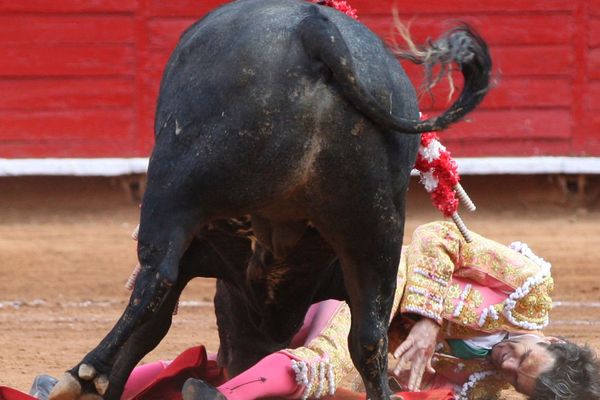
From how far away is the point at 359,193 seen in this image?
2.76m

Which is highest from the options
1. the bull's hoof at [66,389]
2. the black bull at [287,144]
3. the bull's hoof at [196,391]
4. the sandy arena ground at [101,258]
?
the black bull at [287,144]

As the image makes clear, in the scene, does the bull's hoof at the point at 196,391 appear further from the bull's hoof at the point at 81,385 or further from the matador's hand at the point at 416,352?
the matador's hand at the point at 416,352

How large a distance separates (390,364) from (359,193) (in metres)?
1.76

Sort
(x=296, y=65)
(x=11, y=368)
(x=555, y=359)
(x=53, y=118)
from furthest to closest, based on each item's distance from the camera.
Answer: (x=53, y=118) → (x=11, y=368) → (x=555, y=359) → (x=296, y=65)

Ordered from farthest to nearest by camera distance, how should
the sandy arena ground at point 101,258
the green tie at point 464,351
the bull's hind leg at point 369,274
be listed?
the sandy arena ground at point 101,258 < the green tie at point 464,351 < the bull's hind leg at point 369,274

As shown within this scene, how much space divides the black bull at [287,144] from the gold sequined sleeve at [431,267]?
2.42 feet

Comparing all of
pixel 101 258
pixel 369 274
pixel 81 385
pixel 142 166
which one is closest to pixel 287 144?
pixel 369 274

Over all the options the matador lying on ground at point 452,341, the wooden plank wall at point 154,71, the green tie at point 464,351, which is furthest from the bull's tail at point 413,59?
the wooden plank wall at point 154,71

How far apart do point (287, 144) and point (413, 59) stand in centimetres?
47

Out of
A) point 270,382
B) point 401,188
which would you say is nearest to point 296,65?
point 401,188

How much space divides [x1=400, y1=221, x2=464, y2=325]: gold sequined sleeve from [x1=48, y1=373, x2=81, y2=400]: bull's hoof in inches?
48.4

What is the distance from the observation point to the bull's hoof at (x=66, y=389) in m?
2.86

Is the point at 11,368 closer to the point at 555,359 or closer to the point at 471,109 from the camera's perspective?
the point at 555,359

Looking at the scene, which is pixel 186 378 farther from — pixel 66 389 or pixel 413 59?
pixel 413 59
